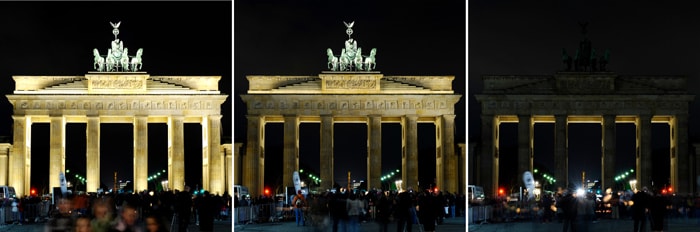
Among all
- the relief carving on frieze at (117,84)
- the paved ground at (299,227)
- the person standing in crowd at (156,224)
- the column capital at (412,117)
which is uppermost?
the relief carving on frieze at (117,84)

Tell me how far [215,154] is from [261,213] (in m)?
39.9

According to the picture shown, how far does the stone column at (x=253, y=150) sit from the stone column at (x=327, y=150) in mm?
4155

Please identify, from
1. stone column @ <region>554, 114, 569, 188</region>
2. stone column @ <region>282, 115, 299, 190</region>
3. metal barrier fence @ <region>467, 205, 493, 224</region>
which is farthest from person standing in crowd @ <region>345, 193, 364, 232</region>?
stone column @ <region>282, 115, 299, 190</region>

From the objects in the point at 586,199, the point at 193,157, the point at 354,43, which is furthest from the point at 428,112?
the point at 586,199

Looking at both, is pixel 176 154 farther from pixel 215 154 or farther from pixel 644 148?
pixel 644 148

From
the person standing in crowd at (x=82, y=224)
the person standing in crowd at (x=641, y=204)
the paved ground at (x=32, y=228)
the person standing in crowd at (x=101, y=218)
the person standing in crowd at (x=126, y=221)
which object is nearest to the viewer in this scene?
the person standing in crowd at (x=82, y=224)

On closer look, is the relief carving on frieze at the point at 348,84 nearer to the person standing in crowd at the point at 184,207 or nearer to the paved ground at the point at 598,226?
the paved ground at the point at 598,226

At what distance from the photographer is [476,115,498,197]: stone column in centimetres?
8631

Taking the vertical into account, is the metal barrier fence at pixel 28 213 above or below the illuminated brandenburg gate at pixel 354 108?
below

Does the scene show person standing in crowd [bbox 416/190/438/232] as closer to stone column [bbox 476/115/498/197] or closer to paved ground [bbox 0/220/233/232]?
paved ground [bbox 0/220/233/232]

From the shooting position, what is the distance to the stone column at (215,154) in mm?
88938

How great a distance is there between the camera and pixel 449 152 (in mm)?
90125

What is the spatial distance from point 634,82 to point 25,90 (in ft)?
129

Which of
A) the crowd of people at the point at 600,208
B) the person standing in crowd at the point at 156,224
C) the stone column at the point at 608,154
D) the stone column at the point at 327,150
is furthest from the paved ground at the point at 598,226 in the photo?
the stone column at the point at 327,150
